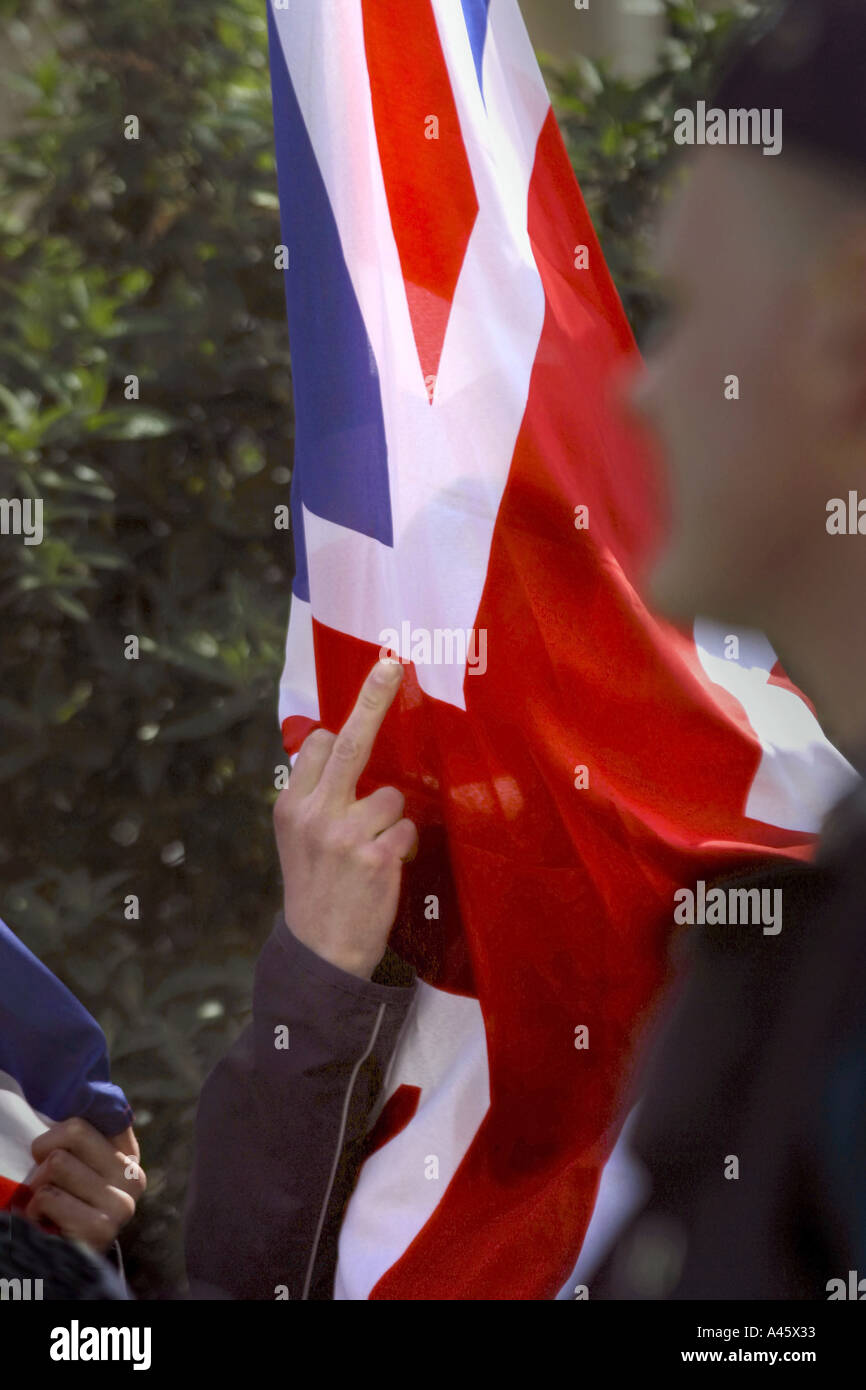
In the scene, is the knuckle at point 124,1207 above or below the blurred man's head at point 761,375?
below

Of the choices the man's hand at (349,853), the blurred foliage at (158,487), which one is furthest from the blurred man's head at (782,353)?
the blurred foliage at (158,487)

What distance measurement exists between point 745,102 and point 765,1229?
0.76 metres

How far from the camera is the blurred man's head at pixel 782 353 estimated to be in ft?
3.05

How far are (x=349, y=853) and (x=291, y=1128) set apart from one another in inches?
9.3

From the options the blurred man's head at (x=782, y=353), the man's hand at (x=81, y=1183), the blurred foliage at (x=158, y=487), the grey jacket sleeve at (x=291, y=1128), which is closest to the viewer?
the blurred man's head at (x=782, y=353)

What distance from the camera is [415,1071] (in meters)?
1.19

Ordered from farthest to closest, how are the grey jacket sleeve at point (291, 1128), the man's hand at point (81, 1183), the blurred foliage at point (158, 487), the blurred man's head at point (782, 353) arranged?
the blurred foliage at point (158, 487) → the man's hand at point (81, 1183) → the grey jacket sleeve at point (291, 1128) → the blurred man's head at point (782, 353)

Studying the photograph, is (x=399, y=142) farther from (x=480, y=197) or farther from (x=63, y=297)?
(x=63, y=297)

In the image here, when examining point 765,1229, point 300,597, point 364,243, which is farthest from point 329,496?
point 765,1229

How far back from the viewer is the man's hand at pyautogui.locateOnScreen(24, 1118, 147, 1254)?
1.24 metres

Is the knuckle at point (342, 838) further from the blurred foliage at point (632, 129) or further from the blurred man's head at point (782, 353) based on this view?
the blurred foliage at point (632, 129)

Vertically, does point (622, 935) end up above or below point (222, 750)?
below

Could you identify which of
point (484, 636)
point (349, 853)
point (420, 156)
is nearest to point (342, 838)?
point (349, 853)

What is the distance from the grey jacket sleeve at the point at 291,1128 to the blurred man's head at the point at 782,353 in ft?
1.42
